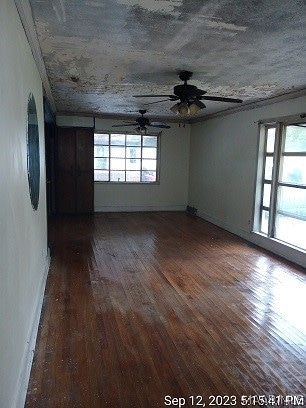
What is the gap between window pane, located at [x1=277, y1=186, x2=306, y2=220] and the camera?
15.3ft

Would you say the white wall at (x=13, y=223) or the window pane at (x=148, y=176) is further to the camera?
the window pane at (x=148, y=176)

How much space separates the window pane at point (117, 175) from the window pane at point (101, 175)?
0.44 ft

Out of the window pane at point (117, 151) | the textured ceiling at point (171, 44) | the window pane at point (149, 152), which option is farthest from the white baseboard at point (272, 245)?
the window pane at point (117, 151)

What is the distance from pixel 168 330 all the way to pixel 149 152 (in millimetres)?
6420

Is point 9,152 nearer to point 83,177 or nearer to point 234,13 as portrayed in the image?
point 234,13

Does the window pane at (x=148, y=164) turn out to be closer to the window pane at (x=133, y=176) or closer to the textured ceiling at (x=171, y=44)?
the window pane at (x=133, y=176)

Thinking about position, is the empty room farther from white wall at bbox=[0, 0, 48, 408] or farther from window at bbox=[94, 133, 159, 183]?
window at bbox=[94, 133, 159, 183]

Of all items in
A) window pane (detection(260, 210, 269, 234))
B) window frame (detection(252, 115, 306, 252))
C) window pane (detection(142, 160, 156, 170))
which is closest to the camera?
window frame (detection(252, 115, 306, 252))

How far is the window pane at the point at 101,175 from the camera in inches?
329

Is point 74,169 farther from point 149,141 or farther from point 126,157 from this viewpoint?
point 149,141

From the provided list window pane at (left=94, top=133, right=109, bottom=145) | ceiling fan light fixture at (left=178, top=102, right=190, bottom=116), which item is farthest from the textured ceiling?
window pane at (left=94, top=133, right=109, bottom=145)

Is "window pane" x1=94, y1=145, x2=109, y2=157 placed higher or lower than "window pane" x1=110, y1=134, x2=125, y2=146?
lower

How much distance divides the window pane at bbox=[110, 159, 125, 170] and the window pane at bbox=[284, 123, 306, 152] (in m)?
4.51

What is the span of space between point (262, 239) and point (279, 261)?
0.77 meters
